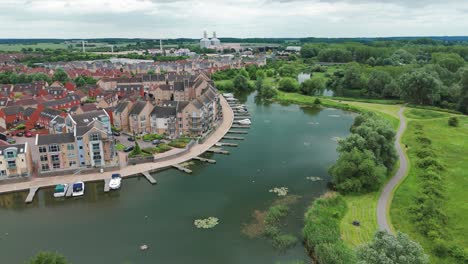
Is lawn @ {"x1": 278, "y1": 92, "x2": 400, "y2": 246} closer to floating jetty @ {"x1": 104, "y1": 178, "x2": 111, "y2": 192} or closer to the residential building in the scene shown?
floating jetty @ {"x1": 104, "y1": 178, "x2": 111, "y2": 192}

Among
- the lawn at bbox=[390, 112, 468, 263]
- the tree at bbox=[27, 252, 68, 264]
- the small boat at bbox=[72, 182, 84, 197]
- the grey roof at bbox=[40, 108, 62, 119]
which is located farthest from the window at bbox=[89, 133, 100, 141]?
the lawn at bbox=[390, 112, 468, 263]

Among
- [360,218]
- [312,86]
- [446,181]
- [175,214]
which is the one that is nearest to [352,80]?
[312,86]

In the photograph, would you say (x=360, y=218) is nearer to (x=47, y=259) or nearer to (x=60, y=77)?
(x=47, y=259)

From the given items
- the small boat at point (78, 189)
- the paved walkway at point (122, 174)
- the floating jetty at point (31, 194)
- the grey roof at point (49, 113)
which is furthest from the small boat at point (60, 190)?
the grey roof at point (49, 113)

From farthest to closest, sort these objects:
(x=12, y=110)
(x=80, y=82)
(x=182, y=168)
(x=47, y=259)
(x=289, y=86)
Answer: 1. (x=289, y=86)
2. (x=80, y=82)
3. (x=12, y=110)
4. (x=182, y=168)
5. (x=47, y=259)

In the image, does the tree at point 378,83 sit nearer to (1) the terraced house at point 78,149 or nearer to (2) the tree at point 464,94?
(2) the tree at point 464,94
